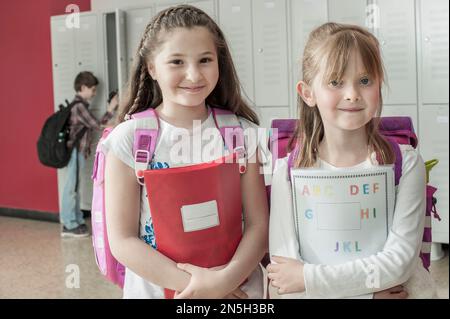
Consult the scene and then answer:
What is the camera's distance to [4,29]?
958 mm

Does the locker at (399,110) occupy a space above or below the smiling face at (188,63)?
below

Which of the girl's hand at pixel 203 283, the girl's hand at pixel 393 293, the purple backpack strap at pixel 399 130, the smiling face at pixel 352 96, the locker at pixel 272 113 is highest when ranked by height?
the smiling face at pixel 352 96

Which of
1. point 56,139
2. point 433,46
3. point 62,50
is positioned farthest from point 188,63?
point 56,139

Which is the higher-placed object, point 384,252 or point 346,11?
point 346,11

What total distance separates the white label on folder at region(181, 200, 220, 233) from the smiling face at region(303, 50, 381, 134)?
0.15m

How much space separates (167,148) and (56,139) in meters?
1.59

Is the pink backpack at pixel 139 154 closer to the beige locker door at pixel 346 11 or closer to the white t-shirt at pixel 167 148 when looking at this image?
the white t-shirt at pixel 167 148

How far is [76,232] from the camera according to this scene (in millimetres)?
1894

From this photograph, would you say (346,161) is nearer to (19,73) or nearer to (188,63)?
(188,63)

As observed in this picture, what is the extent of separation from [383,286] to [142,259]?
241mm

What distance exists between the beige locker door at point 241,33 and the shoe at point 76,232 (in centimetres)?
129

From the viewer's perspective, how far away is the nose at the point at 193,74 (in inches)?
21.1

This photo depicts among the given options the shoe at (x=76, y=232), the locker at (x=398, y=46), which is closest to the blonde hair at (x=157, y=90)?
the locker at (x=398, y=46)

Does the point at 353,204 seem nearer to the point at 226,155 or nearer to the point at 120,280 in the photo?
the point at 226,155
